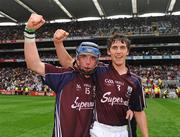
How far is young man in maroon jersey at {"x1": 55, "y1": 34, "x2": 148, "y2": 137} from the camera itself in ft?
13.8

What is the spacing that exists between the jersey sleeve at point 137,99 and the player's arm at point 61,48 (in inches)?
33.6

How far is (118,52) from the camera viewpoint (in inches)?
173

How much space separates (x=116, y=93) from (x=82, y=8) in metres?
47.8

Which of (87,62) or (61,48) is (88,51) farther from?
(61,48)

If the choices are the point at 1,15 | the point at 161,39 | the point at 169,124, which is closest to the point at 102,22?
the point at 161,39

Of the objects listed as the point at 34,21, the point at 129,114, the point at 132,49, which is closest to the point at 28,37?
the point at 34,21

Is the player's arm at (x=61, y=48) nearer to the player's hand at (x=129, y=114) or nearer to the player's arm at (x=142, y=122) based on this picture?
the player's hand at (x=129, y=114)

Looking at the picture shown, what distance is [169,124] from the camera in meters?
14.3

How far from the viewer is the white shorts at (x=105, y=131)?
412 centimetres

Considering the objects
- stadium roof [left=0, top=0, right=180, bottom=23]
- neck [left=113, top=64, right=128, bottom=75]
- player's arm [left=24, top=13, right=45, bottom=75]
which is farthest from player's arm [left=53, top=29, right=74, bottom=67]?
stadium roof [left=0, top=0, right=180, bottom=23]

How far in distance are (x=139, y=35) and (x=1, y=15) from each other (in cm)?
2051

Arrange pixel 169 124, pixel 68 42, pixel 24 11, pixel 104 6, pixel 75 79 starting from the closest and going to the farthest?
1. pixel 75 79
2. pixel 169 124
3. pixel 104 6
4. pixel 24 11
5. pixel 68 42

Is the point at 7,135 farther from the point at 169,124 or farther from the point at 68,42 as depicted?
the point at 68,42

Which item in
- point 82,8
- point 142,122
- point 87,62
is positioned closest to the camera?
point 87,62
